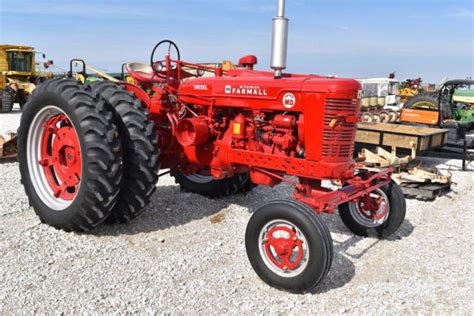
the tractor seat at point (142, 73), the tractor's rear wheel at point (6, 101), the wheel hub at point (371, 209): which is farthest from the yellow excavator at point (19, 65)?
the wheel hub at point (371, 209)

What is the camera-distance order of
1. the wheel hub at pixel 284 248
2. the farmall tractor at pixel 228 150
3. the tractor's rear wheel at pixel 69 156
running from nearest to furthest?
1. the wheel hub at pixel 284 248
2. the farmall tractor at pixel 228 150
3. the tractor's rear wheel at pixel 69 156

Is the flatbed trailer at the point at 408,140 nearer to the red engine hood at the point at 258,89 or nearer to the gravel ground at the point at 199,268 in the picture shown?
the gravel ground at the point at 199,268

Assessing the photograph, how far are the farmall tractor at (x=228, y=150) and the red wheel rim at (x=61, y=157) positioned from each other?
0.01 metres

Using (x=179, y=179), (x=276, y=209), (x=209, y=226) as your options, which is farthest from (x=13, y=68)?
(x=276, y=209)

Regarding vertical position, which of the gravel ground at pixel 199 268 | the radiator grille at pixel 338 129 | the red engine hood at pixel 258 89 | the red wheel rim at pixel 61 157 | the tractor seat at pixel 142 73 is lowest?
the gravel ground at pixel 199 268

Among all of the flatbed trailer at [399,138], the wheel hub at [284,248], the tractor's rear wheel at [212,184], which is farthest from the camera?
the flatbed trailer at [399,138]

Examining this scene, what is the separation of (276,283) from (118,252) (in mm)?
1424

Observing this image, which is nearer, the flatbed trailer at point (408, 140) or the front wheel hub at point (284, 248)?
the front wheel hub at point (284, 248)

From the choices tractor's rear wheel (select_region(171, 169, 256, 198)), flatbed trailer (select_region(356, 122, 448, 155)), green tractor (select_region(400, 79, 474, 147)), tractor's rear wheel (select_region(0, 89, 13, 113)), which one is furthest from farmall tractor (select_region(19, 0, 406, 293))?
tractor's rear wheel (select_region(0, 89, 13, 113))

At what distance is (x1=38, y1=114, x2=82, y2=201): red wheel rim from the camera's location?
4.24 meters

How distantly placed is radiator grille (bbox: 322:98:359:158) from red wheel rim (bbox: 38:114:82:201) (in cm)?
226

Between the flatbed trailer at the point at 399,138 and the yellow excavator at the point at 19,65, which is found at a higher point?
the yellow excavator at the point at 19,65

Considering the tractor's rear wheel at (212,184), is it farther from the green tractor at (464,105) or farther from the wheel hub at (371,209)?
the green tractor at (464,105)

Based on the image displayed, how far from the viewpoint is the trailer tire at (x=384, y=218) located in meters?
4.23
